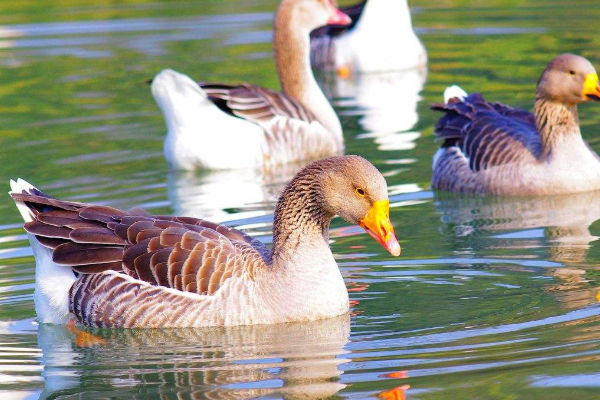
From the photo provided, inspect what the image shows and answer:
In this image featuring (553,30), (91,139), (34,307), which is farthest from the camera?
(553,30)

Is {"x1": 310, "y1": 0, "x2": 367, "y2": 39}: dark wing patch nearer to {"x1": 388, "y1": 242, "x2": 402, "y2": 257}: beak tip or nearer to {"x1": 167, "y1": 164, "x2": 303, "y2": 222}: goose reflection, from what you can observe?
{"x1": 167, "y1": 164, "x2": 303, "y2": 222}: goose reflection

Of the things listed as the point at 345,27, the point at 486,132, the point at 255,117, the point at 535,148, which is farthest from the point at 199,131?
the point at 345,27

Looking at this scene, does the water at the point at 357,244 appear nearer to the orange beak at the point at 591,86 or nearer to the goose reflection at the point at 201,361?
the goose reflection at the point at 201,361

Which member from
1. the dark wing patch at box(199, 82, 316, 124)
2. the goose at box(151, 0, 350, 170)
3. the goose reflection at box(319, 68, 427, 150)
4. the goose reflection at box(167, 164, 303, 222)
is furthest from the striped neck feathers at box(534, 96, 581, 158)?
the dark wing patch at box(199, 82, 316, 124)

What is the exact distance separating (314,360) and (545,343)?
146cm

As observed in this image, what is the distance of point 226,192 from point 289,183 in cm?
495

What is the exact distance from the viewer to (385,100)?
62.1 feet

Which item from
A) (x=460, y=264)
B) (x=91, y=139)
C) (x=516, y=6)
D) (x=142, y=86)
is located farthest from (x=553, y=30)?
(x=460, y=264)

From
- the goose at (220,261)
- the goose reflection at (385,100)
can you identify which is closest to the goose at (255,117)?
the goose reflection at (385,100)

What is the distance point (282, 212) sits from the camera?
348 inches

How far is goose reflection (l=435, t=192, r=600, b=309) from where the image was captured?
9398 mm

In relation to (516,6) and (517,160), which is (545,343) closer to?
(517,160)

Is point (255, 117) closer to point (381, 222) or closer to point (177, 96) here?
point (177, 96)

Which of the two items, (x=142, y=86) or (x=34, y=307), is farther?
(x=142, y=86)
